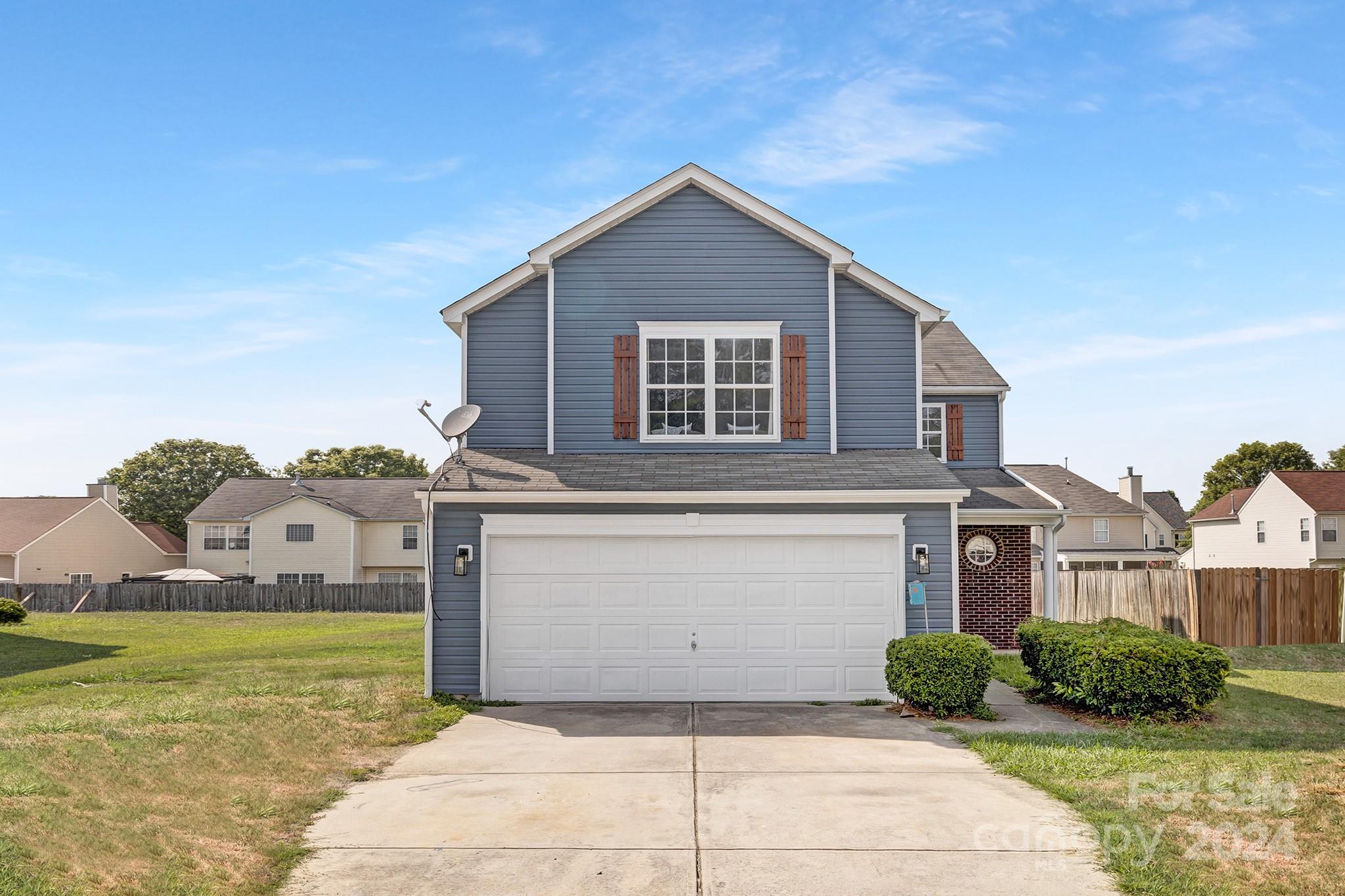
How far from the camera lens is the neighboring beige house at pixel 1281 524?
1775 inches

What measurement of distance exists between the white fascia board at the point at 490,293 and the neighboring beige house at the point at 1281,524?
39.9 m

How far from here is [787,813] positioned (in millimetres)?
8125

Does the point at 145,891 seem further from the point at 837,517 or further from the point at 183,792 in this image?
the point at 837,517

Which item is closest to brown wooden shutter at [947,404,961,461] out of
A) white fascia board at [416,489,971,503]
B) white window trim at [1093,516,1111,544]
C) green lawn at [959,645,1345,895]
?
white fascia board at [416,489,971,503]

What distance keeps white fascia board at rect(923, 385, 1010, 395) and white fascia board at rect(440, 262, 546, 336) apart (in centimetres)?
929

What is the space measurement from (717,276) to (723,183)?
1.42 metres

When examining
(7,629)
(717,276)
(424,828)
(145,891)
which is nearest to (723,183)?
(717,276)

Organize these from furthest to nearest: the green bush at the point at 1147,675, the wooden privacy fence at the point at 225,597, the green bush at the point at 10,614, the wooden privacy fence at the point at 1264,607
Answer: the wooden privacy fence at the point at 225,597, the green bush at the point at 10,614, the wooden privacy fence at the point at 1264,607, the green bush at the point at 1147,675

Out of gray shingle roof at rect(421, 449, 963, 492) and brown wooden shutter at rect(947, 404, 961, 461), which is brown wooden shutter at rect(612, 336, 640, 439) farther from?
brown wooden shutter at rect(947, 404, 961, 461)

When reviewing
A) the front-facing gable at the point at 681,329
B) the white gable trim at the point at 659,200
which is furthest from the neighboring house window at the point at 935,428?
the white gable trim at the point at 659,200

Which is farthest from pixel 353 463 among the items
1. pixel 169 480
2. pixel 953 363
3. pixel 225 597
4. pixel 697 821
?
pixel 697 821

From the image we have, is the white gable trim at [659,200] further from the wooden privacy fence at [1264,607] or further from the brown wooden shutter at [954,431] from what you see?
the wooden privacy fence at [1264,607]

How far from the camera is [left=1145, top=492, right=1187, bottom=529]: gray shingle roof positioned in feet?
213

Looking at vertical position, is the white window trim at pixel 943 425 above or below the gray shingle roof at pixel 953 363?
below
